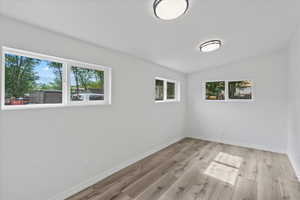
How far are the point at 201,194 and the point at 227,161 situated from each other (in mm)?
1385

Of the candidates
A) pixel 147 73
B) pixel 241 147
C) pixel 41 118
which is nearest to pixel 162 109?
pixel 147 73

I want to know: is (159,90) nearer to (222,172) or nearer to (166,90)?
(166,90)

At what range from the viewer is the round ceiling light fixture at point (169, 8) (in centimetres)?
153

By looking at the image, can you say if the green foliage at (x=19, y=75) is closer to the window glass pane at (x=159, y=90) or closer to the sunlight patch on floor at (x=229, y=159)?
the window glass pane at (x=159, y=90)

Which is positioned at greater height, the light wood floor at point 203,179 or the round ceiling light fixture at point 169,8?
the round ceiling light fixture at point 169,8

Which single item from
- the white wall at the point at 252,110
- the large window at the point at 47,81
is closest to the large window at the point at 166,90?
the white wall at the point at 252,110

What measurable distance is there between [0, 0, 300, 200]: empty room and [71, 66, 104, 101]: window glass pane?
0.05 feet

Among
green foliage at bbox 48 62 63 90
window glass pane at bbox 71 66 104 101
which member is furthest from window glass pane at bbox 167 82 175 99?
green foliage at bbox 48 62 63 90

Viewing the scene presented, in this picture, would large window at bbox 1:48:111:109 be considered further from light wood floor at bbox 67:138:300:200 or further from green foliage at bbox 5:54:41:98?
light wood floor at bbox 67:138:300:200

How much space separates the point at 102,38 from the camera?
6.84 ft

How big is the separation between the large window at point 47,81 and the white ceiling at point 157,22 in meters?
0.39

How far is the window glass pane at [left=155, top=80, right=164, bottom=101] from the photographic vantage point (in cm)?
376

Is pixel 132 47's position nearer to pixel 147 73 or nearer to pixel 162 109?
pixel 147 73

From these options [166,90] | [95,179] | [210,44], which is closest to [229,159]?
[166,90]
